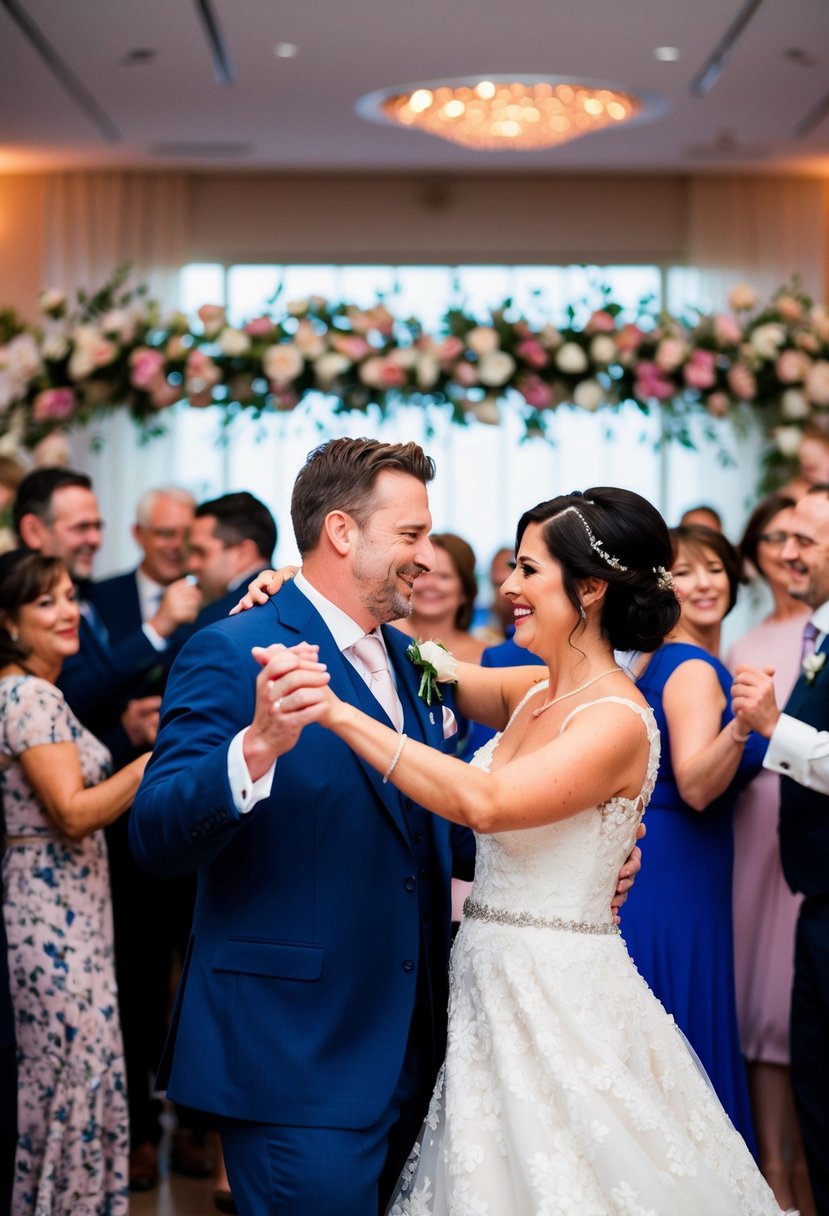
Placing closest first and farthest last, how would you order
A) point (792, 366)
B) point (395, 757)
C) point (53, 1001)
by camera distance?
point (395, 757)
point (53, 1001)
point (792, 366)

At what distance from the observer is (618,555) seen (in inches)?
101

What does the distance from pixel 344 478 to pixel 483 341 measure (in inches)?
129

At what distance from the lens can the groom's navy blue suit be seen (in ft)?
7.41

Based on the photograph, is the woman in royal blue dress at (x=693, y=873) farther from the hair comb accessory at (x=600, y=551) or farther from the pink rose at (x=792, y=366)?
the pink rose at (x=792, y=366)

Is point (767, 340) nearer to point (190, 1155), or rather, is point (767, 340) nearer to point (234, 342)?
point (234, 342)

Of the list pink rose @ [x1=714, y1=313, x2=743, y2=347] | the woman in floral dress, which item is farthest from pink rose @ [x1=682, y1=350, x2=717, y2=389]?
the woman in floral dress

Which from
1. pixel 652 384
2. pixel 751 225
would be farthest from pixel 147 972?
pixel 751 225

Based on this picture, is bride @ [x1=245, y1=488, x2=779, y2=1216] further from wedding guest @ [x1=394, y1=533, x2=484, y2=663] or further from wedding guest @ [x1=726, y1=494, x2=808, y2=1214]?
wedding guest @ [x1=394, y1=533, x2=484, y2=663]

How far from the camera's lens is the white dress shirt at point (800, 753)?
3350 millimetres

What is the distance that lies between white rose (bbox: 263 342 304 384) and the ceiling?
61.3 inches

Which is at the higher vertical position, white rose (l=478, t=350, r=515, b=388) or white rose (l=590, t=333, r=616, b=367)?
white rose (l=590, t=333, r=616, b=367)

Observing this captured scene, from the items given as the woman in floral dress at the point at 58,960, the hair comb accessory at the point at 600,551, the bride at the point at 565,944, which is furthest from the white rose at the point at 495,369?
the hair comb accessory at the point at 600,551

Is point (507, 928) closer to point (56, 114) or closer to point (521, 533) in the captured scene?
point (521, 533)

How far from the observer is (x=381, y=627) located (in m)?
2.66
